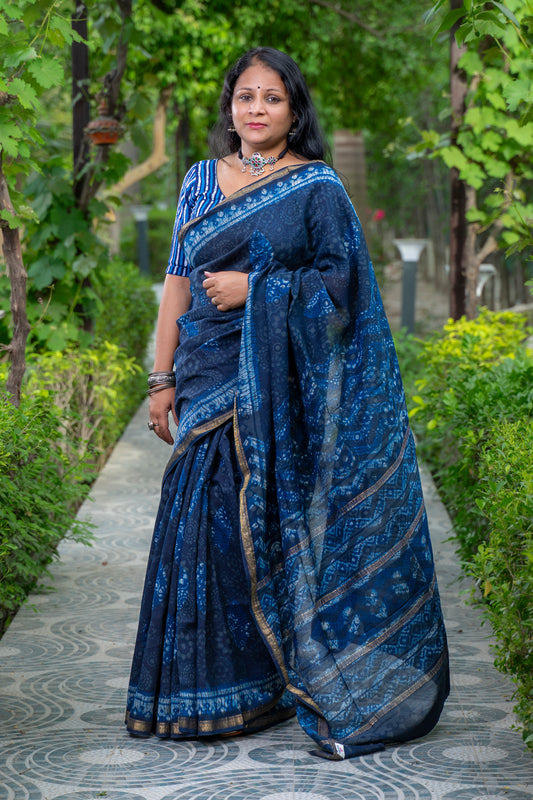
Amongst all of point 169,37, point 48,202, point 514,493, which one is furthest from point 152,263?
point 514,493

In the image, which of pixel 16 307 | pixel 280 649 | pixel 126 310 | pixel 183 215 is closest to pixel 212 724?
pixel 280 649

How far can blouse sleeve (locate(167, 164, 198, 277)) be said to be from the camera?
9.85 feet

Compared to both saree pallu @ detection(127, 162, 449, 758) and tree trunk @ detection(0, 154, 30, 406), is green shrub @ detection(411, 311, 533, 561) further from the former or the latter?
tree trunk @ detection(0, 154, 30, 406)

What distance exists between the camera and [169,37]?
1066cm

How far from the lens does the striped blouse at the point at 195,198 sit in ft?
9.75

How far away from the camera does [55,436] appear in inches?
158

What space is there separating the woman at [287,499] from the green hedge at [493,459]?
268 millimetres

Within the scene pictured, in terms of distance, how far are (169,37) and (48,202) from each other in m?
A: 5.68

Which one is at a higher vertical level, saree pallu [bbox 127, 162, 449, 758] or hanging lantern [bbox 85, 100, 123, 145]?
hanging lantern [bbox 85, 100, 123, 145]

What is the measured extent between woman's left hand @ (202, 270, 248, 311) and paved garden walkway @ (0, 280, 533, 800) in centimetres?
116

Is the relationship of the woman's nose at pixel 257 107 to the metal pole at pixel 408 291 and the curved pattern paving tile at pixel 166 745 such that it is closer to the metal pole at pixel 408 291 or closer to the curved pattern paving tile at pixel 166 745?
the curved pattern paving tile at pixel 166 745

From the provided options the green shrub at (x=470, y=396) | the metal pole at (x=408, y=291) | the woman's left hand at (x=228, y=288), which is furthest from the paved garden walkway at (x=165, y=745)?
the metal pole at (x=408, y=291)

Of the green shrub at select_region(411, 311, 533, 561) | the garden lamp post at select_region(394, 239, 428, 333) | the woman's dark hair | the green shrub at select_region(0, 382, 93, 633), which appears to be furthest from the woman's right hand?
the garden lamp post at select_region(394, 239, 428, 333)

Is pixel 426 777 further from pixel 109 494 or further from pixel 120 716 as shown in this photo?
pixel 109 494
